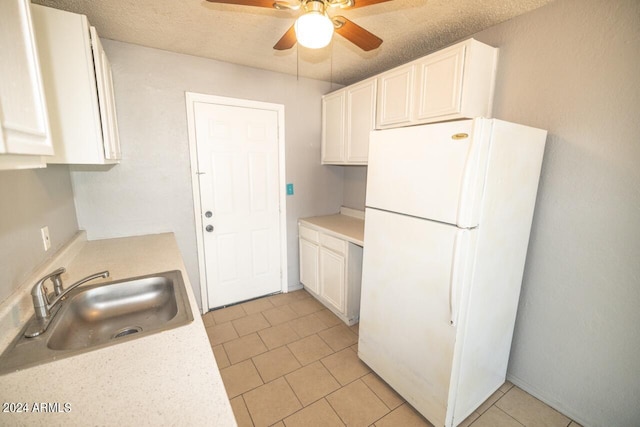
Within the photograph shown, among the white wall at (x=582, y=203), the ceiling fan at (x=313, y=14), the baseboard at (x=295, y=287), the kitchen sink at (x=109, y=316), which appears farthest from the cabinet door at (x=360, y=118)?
the kitchen sink at (x=109, y=316)

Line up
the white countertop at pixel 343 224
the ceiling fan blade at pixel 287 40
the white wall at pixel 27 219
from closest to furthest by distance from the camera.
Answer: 1. the white wall at pixel 27 219
2. the ceiling fan blade at pixel 287 40
3. the white countertop at pixel 343 224

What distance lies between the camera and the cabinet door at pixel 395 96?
2.02 metres

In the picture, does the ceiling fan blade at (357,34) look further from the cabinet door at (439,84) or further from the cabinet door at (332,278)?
the cabinet door at (332,278)

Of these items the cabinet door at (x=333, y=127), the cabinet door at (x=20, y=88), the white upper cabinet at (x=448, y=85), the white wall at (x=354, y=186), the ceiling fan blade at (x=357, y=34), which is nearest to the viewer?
the cabinet door at (x=20, y=88)

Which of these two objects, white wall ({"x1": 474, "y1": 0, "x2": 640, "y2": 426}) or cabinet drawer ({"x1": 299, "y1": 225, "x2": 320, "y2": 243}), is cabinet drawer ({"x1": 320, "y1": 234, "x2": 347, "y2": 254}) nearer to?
cabinet drawer ({"x1": 299, "y1": 225, "x2": 320, "y2": 243})

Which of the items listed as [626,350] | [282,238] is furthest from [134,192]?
[626,350]

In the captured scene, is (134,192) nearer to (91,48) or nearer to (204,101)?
(204,101)

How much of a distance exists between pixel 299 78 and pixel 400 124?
1318 mm

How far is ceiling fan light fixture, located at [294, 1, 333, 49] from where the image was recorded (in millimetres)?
1139

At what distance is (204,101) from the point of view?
2.39 meters

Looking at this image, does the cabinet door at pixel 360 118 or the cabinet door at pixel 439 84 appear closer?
the cabinet door at pixel 439 84

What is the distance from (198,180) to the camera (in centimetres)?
247

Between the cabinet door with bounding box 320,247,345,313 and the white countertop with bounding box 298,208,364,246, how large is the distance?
0.21m

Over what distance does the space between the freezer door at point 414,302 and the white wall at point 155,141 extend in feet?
5.64
